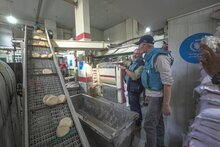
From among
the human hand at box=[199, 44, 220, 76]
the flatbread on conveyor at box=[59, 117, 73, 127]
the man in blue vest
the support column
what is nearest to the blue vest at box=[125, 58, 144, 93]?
the man in blue vest

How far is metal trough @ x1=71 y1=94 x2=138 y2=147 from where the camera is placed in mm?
1385

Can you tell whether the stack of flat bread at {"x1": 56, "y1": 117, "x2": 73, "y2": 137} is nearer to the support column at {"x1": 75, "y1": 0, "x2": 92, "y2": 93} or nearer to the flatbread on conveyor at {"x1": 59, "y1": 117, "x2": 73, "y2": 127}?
the flatbread on conveyor at {"x1": 59, "y1": 117, "x2": 73, "y2": 127}

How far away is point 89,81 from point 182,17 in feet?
12.2

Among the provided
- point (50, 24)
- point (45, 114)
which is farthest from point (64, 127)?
point (50, 24)

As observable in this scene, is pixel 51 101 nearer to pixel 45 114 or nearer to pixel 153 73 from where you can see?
pixel 45 114

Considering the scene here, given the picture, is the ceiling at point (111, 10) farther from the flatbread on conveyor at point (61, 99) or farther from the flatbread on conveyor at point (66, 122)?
the flatbread on conveyor at point (66, 122)

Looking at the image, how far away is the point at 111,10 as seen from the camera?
625cm

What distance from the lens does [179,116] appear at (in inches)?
70.7

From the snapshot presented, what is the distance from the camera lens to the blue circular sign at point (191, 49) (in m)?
1.57

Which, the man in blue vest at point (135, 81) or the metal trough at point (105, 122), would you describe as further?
the man in blue vest at point (135, 81)

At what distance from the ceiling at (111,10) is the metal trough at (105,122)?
1470 mm

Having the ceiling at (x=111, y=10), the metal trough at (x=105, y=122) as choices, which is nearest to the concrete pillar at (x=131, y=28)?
the ceiling at (x=111, y=10)

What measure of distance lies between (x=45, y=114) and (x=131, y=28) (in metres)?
6.75

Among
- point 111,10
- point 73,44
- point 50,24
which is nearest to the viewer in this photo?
point 73,44
